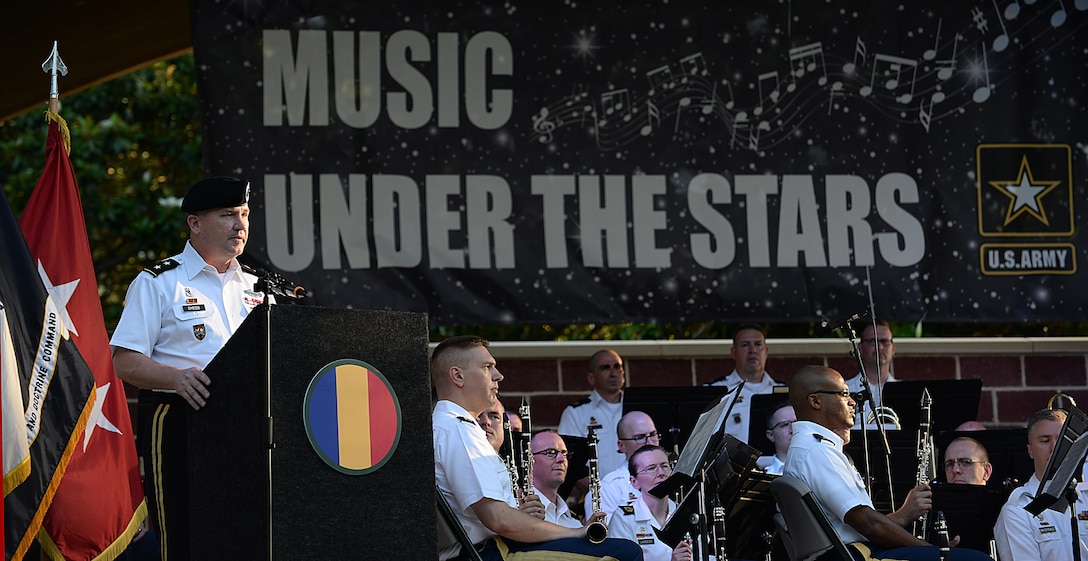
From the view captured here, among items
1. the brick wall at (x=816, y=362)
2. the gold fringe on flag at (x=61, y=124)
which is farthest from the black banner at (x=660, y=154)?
the gold fringe on flag at (x=61, y=124)

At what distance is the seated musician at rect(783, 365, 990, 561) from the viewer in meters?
6.30

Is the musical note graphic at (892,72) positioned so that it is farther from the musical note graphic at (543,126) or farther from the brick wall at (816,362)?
the musical note graphic at (543,126)

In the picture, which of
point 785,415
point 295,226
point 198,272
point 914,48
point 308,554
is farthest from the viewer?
point 914,48

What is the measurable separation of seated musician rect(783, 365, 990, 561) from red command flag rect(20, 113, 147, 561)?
314 cm

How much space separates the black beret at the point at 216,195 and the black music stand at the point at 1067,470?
4353 mm

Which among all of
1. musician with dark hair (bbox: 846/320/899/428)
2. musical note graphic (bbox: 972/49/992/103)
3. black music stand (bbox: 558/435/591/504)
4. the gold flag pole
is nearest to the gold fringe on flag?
the gold flag pole

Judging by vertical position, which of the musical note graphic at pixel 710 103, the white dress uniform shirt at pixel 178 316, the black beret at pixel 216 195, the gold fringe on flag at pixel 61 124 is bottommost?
the white dress uniform shirt at pixel 178 316

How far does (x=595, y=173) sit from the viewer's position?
394 inches

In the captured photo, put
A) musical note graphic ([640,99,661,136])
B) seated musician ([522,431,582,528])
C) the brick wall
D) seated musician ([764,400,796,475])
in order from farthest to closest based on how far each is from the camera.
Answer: the brick wall → musical note graphic ([640,99,661,136]) → seated musician ([764,400,796,475]) → seated musician ([522,431,582,528])

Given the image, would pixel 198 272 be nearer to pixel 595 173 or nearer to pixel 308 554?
pixel 308 554

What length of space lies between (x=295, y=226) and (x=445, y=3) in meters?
2.00

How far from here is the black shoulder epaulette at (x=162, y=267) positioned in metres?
5.25

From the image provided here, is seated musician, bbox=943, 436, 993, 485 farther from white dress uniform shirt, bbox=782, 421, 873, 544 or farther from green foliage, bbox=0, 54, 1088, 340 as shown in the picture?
green foliage, bbox=0, 54, 1088, 340

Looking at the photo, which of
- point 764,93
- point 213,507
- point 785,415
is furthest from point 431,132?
point 213,507
